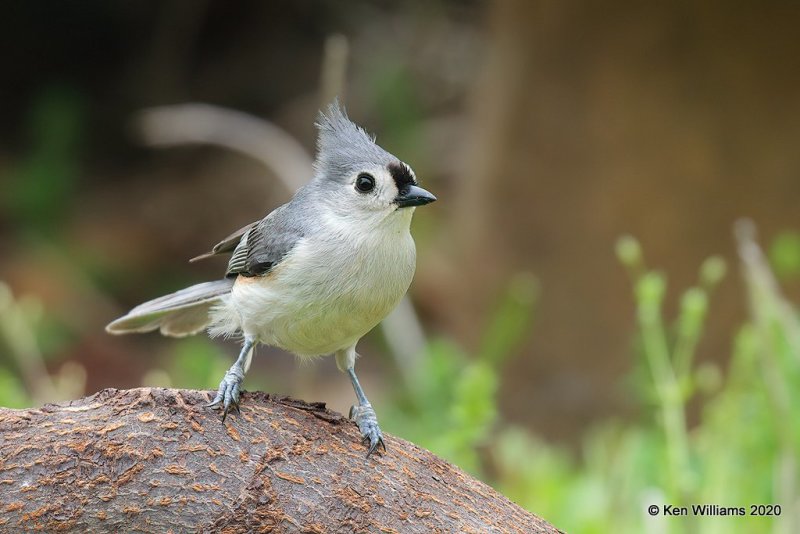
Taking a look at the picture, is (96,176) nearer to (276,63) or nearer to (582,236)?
(276,63)

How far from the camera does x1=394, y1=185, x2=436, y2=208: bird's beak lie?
8.29 ft

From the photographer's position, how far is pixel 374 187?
2613mm

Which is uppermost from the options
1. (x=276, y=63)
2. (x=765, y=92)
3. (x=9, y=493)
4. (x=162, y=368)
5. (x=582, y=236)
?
(x=276, y=63)

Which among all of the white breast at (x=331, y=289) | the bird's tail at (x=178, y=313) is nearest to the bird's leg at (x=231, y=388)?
the white breast at (x=331, y=289)

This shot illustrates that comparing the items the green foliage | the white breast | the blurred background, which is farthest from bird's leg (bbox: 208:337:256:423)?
the green foliage

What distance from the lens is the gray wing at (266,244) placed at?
264 cm

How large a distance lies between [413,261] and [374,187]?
0.22m

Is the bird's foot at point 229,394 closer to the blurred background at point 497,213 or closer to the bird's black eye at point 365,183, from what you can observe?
the bird's black eye at point 365,183

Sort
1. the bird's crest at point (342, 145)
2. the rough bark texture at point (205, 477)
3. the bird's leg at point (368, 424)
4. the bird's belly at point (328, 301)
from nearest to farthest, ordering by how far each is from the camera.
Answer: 1. the rough bark texture at point (205, 477)
2. the bird's leg at point (368, 424)
3. the bird's belly at point (328, 301)
4. the bird's crest at point (342, 145)

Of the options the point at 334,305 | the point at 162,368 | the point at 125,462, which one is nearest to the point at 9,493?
the point at 125,462

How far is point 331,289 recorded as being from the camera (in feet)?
8.04

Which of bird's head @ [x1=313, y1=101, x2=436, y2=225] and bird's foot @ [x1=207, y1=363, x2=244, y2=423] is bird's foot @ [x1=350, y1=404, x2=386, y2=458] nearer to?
bird's foot @ [x1=207, y1=363, x2=244, y2=423]

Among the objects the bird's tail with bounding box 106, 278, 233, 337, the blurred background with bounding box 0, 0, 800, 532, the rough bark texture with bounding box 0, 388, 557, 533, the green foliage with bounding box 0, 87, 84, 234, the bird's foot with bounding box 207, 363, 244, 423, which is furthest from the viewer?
the green foliage with bounding box 0, 87, 84, 234

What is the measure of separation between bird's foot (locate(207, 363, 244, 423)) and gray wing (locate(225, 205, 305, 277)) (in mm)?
422
